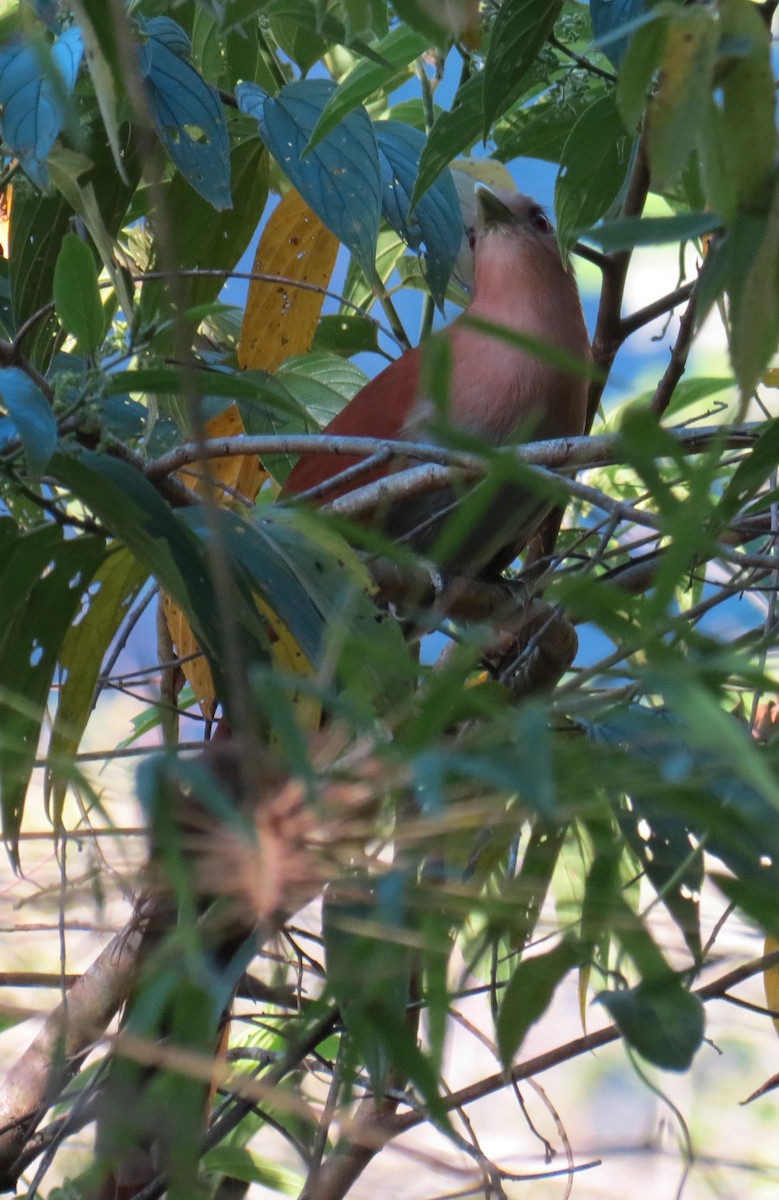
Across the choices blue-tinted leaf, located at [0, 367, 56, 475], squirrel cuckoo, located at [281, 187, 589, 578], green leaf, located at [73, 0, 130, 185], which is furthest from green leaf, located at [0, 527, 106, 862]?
squirrel cuckoo, located at [281, 187, 589, 578]

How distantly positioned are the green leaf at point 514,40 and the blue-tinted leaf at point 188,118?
274 mm

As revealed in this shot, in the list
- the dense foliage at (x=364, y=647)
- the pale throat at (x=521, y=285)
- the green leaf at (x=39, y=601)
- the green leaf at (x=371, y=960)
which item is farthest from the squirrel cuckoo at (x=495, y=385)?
the green leaf at (x=371, y=960)

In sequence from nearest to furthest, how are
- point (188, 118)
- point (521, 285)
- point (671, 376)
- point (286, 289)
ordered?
point (188, 118)
point (671, 376)
point (286, 289)
point (521, 285)

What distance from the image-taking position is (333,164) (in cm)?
110

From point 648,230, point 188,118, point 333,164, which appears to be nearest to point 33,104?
point 188,118

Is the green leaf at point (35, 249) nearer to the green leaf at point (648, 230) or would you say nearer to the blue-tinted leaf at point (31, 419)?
the blue-tinted leaf at point (31, 419)

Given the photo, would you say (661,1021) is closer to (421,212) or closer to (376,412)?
(421,212)

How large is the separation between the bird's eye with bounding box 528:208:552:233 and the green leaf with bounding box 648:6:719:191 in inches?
53.7

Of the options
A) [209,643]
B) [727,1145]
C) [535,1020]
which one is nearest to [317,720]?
[209,643]

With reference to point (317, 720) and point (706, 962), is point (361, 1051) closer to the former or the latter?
point (706, 962)

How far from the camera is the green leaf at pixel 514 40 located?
84 cm

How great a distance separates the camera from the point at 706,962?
39 centimetres

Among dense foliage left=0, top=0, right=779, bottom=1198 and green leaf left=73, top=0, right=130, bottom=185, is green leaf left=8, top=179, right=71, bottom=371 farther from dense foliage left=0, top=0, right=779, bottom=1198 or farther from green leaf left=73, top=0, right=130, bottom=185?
green leaf left=73, top=0, right=130, bottom=185

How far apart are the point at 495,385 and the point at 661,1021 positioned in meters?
1.07
